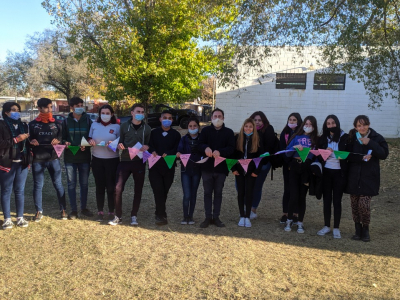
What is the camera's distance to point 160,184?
599cm

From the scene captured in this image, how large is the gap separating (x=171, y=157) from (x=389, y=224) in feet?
13.3

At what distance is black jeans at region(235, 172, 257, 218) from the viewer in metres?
5.96

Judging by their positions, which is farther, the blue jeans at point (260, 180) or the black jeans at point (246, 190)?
the blue jeans at point (260, 180)

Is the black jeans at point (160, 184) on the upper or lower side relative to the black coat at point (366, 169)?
lower

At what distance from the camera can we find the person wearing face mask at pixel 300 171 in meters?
5.66

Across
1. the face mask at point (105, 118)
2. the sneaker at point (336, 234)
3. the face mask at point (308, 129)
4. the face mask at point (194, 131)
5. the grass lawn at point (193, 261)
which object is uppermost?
the face mask at point (105, 118)

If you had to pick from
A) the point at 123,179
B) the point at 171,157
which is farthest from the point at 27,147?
the point at 171,157

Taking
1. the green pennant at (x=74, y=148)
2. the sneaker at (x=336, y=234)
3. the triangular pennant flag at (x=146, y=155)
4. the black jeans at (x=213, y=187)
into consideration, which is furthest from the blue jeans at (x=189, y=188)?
the sneaker at (x=336, y=234)

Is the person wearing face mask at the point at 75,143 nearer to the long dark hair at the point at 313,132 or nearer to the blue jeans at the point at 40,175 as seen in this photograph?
the blue jeans at the point at 40,175

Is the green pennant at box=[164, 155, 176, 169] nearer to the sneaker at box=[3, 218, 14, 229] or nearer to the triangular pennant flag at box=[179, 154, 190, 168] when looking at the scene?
the triangular pennant flag at box=[179, 154, 190, 168]

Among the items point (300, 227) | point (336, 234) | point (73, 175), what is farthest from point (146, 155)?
point (336, 234)

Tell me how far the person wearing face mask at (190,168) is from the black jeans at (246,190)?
69cm

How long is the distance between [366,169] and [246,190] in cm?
184

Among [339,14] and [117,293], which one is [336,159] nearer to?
[117,293]
